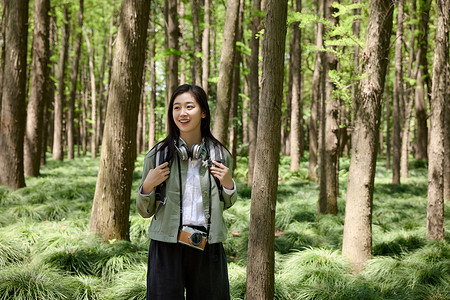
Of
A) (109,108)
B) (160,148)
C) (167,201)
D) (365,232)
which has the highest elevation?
(109,108)

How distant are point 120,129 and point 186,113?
3.09m

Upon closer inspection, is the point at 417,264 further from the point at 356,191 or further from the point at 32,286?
the point at 32,286

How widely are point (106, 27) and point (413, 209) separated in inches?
792

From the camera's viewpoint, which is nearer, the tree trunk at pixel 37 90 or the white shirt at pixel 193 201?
the white shirt at pixel 193 201

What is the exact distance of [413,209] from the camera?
30.1ft

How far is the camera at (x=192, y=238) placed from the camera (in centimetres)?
218

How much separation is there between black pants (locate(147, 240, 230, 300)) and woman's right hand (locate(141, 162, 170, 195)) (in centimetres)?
37

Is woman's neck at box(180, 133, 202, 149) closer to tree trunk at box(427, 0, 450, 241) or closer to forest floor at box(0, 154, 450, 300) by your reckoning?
forest floor at box(0, 154, 450, 300)

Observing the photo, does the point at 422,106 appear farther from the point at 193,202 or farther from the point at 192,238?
the point at 192,238

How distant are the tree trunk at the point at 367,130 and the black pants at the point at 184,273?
3.24 m

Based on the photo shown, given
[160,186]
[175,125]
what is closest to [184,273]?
[160,186]

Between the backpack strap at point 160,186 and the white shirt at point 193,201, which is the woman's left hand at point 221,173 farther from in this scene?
the backpack strap at point 160,186

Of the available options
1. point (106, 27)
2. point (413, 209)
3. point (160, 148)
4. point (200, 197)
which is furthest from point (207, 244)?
point (106, 27)

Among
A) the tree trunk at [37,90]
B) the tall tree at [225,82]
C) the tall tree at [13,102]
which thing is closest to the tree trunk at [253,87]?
the tall tree at [225,82]
